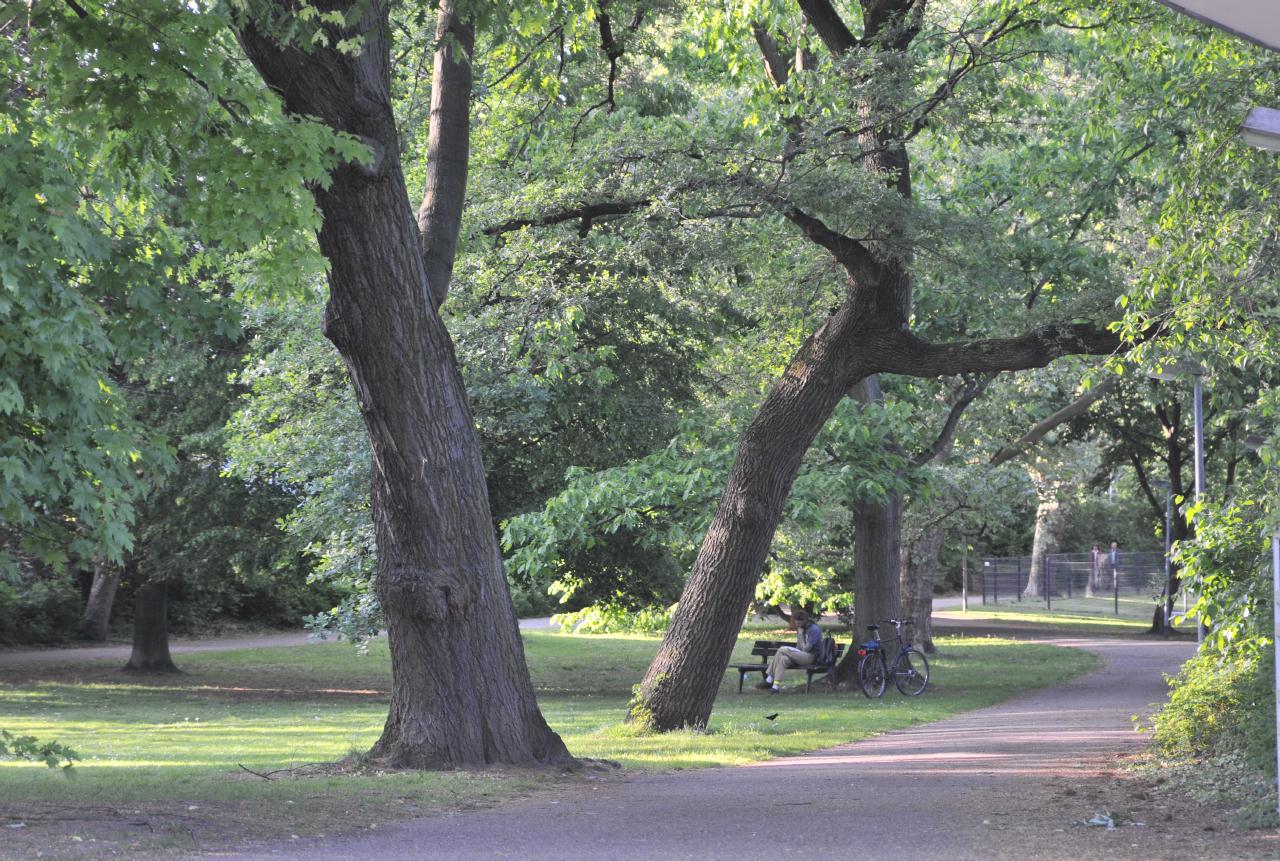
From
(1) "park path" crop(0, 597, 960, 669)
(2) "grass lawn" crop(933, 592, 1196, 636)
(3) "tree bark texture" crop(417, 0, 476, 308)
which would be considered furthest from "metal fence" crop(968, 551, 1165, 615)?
(3) "tree bark texture" crop(417, 0, 476, 308)

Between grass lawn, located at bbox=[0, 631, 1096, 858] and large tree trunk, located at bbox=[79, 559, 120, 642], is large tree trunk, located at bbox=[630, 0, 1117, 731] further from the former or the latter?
large tree trunk, located at bbox=[79, 559, 120, 642]

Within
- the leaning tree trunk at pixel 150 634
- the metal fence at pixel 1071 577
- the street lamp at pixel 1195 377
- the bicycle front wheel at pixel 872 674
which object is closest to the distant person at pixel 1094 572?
the metal fence at pixel 1071 577

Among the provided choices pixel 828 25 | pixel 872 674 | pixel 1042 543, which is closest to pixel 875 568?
pixel 872 674

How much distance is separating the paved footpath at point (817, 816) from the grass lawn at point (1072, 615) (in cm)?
2832

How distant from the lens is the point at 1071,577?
58.0 meters

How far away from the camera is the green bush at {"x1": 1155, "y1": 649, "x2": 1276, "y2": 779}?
8883 millimetres

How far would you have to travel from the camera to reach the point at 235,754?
1344 cm

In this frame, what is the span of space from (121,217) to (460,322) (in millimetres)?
6609

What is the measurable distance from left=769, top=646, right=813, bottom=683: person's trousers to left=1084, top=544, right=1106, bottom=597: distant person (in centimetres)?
3963

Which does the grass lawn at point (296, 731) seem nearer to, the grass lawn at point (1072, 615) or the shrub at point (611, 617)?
Result: the shrub at point (611, 617)

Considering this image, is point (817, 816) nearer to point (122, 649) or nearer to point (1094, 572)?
point (122, 649)

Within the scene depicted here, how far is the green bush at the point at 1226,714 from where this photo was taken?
8883 millimetres

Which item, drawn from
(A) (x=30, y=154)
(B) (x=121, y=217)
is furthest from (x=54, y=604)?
(A) (x=30, y=154)

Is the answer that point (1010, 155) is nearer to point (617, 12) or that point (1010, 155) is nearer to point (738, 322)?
point (738, 322)
